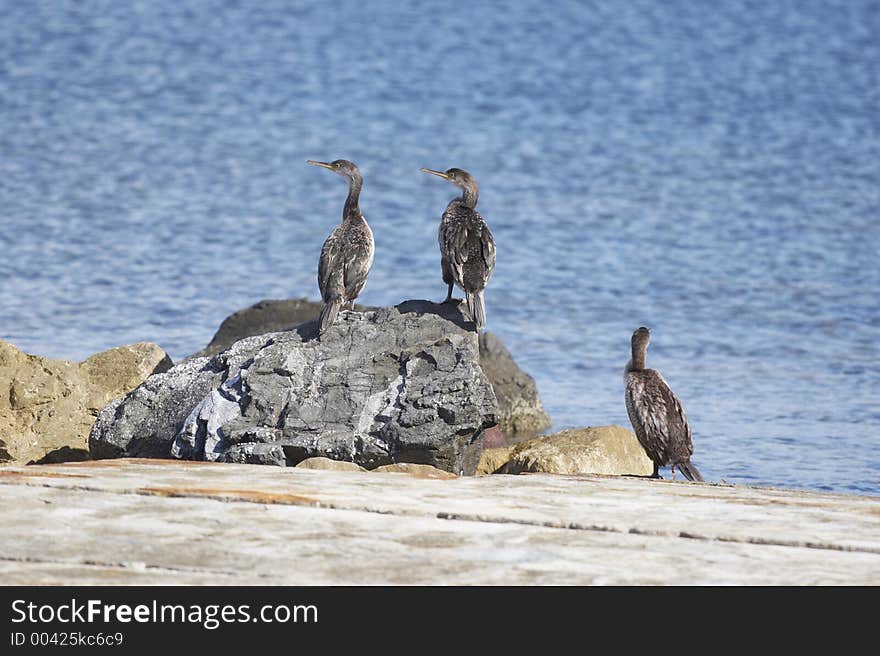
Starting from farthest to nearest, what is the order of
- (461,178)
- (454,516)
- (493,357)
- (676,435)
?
1. (493,357)
2. (461,178)
3. (676,435)
4. (454,516)

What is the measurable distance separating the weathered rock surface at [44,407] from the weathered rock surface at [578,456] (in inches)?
94.3

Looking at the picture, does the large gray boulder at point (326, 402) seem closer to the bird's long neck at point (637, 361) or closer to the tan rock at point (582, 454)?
the tan rock at point (582, 454)

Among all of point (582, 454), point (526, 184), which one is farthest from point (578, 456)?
point (526, 184)

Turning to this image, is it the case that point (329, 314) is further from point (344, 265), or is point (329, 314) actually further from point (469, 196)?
point (469, 196)

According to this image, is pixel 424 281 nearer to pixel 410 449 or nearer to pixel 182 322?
pixel 182 322

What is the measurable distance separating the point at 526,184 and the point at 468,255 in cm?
1284

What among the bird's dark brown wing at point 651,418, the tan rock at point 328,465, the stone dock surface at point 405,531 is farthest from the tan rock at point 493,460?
the stone dock surface at point 405,531

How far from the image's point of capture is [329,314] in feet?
29.2

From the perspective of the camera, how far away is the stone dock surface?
4836 millimetres

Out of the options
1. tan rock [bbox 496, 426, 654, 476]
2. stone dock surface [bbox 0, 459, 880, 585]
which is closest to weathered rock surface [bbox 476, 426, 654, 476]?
tan rock [bbox 496, 426, 654, 476]

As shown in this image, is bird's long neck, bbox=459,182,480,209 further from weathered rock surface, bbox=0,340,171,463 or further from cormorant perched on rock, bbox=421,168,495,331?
weathered rock surface, bbox=0,340,171,463

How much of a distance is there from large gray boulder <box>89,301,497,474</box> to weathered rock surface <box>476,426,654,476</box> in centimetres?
63

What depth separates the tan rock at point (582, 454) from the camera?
902 cm

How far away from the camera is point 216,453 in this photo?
797 centimetres
